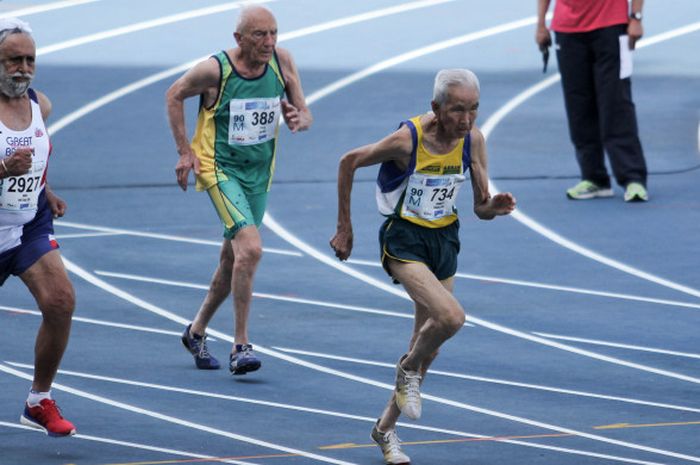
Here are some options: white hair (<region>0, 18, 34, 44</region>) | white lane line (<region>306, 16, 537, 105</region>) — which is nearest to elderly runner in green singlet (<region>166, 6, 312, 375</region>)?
white hair (<region>0, 18, 34, 44</region>)

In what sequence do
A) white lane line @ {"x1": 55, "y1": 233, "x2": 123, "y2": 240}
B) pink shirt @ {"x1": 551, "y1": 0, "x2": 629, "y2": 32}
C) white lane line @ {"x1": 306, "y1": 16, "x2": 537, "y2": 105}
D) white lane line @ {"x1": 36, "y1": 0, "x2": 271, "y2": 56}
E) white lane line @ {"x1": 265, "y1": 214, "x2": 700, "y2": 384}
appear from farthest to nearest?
white lane line @ {"x1": 36, "y1": 0, "x2": 271, "y2": 56}
white lane line @ {"x1": 306, "y1": 16, "x2": 537, "y2": 105}
pink shirt @ {"x1": 551, "y1": 0, "x2": 629, "y2": 32}
white lane line @ {"x1": 55, "y1": 233, "x2": 123, "y2": 240}
white lane line @ {"x1": 265, "y1": 214, "x2": 700, "y2": 384}

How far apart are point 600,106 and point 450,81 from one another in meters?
8.29

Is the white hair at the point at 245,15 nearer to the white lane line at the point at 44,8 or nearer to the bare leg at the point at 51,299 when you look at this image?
the bare leg at the point at 51,299

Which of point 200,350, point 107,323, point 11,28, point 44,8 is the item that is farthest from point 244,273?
point 44,8

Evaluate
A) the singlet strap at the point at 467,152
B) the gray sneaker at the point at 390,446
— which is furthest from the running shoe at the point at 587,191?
the gray sneaker at the point at 390,446

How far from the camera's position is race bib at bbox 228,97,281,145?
10070 millimetres

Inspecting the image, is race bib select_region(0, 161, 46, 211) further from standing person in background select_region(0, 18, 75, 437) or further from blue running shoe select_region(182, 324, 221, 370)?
blue running shoe select_region(182, 324, 221, 370)

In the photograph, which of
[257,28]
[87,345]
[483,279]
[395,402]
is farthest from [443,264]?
[483,279]

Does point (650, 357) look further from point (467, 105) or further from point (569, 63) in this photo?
point (569, 63)

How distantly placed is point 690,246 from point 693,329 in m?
2.88

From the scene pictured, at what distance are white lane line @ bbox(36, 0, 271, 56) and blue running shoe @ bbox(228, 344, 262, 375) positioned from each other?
14.1 meters

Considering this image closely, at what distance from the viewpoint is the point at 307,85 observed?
21.5 m

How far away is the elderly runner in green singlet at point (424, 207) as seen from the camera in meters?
7.80

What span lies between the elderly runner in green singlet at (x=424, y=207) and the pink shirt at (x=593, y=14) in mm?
7600
